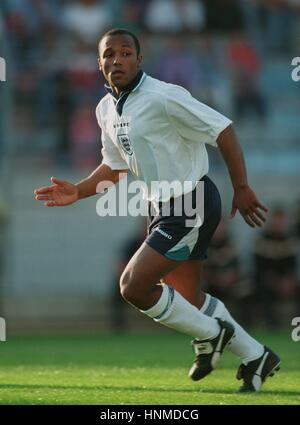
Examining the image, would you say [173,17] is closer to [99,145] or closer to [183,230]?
[99,145]

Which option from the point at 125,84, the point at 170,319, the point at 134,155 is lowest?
the point at 170,319

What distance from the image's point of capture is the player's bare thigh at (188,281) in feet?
23.7

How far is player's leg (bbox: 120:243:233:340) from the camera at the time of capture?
6742 millimetres

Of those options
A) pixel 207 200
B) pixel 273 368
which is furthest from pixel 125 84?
pixel 273 368

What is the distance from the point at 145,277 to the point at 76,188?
41.0 inches

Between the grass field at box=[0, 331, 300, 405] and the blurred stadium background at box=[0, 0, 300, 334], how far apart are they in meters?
2.20

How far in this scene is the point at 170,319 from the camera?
6.85 m

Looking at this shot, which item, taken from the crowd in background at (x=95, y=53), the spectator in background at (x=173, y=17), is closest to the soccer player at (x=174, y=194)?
the crowd in background at (x=95, y=53)

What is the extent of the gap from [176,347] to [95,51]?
6442mm

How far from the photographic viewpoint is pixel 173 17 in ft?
57.9

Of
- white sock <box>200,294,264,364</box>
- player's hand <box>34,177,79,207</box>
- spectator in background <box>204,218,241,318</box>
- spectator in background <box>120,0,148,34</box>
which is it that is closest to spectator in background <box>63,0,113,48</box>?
spectator in background <box>120,0,148,34</box>

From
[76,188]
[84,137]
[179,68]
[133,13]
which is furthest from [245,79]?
[76,188]

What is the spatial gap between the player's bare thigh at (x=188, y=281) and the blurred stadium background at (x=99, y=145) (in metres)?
7.49

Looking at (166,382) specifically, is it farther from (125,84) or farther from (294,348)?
(294,348)
